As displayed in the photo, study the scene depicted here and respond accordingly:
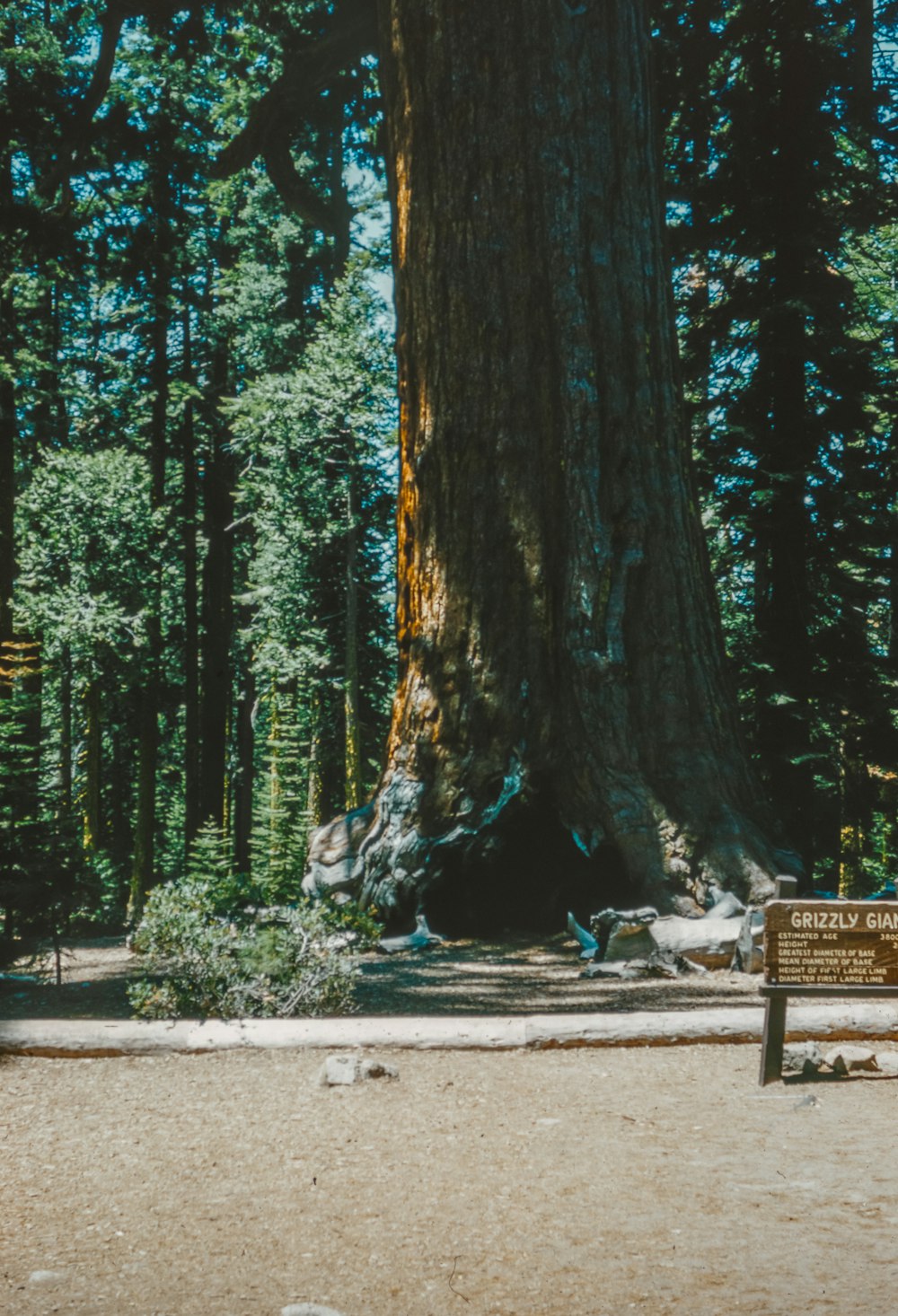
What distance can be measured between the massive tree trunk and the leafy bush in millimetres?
3260

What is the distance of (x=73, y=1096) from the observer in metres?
5.71

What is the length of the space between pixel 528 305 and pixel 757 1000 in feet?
20.2

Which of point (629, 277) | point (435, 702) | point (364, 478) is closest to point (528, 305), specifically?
point (629, 277)

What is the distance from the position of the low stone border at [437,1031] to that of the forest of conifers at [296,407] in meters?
2.42

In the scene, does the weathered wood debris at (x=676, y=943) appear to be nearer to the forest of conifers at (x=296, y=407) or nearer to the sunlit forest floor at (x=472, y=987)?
the sunlit forest floor at (x=472, y=987)

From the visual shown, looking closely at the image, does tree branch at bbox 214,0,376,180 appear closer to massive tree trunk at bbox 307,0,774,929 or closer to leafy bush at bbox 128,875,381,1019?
massive tree trunk at bbox 307,0,774,929

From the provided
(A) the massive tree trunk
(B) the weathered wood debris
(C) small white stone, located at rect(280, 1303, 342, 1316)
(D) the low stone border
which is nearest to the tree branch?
(A) the massive tree trunk

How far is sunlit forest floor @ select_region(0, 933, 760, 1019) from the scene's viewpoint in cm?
755

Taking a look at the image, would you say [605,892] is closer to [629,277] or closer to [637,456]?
[637,456]

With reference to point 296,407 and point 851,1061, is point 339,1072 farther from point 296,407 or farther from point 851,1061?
point 296,407

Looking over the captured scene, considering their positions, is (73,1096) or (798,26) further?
(798,26)

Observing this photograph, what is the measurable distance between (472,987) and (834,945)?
3.09m

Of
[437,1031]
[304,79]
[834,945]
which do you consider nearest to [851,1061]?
[834,945]

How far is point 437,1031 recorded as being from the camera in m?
6.32
